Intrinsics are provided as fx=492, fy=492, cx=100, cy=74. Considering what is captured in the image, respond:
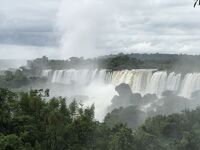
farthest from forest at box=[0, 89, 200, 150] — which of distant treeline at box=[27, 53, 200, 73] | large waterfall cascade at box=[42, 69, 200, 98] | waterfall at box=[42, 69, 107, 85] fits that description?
waterfall at box=[42, 69, 107, 85]

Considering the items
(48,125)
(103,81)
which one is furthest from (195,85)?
(48,125)

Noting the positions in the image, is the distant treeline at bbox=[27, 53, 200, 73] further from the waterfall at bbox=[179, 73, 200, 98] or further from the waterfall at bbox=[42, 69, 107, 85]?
the waterfall at bbox=[179, 73, 200, 98]

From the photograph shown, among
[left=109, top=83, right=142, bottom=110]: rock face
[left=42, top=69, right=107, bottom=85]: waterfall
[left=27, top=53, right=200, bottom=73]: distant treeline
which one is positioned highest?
[left=27, top=53, right=200, bottom=73]: distant treeline

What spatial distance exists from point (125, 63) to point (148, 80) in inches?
812

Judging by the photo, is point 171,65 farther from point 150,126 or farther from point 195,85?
point 150,126

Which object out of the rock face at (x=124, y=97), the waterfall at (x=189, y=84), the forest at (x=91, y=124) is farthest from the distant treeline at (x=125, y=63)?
the rock face at (x=124, y=97)

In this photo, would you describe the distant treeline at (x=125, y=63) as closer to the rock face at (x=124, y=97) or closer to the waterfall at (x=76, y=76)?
the waterfall at (x=76, y=76)

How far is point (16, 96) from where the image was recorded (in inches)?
929

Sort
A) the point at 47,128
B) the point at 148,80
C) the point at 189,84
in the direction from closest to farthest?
1. the point at 47,128
2. the point at 189,84
3. the point at 148,80

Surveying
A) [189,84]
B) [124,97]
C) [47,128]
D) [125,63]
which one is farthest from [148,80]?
[47,128]

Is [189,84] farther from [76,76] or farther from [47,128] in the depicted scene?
[47,128]

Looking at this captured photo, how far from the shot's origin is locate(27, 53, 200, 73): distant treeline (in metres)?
65.1

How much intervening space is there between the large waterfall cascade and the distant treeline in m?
2.42

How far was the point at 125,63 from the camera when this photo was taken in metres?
82.5
